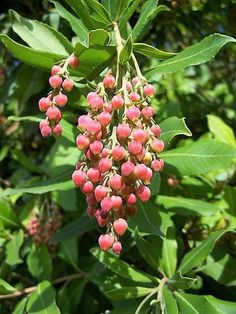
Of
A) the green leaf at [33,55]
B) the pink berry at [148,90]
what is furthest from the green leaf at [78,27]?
the pink berry at [148,90]

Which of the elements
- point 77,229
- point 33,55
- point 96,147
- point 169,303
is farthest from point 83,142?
point 77,229

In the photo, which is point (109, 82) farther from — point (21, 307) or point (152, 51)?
point (21, 307)

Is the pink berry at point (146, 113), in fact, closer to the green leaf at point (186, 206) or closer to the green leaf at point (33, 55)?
the green leaf at point (33, 55)

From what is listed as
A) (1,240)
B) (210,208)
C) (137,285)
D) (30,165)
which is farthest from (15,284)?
(210,208)

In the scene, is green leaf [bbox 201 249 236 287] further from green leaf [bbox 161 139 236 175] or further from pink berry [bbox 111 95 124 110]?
pink berry [bbox 111 95 124 110]

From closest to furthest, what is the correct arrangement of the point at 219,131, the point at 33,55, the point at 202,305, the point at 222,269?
the point at 33,55, the point at 202,305, the point at 222,269, the point at 219,131
